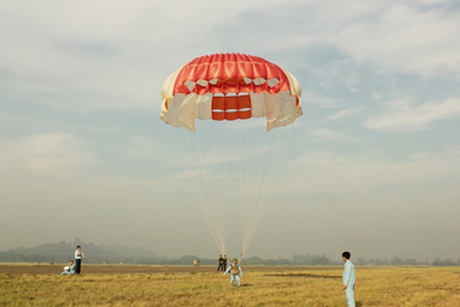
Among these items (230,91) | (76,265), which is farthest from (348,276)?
(76,265)

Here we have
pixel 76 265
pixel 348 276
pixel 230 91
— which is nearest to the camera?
pixel 348 276

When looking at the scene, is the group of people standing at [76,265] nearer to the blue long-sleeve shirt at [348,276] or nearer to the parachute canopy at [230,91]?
the parachute canopy at [230,91]

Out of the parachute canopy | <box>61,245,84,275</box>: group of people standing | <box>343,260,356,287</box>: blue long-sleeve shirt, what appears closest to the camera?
<box>343,260,356,287</box>: blue long-sleeve shirt

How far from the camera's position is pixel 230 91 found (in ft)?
78.2

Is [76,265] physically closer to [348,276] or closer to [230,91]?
[230,91]

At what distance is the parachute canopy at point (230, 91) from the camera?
891 inches

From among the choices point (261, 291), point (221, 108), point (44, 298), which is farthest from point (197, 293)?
point (221, 108)

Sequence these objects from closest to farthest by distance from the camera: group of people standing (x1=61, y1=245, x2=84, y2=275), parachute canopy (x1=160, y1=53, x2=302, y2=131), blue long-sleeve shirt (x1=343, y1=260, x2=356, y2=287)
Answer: blue long-sleeve shirt (x1=343, y1=260, x2=356, y2=287), parachute canopy (x1=160, y1=53, x2=302, y2=131), group of people standing (x1=61, y1=245, x2=84, y2=275)

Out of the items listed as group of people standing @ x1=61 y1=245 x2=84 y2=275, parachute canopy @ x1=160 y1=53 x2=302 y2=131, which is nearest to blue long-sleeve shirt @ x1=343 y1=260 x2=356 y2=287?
parachute canopy @ x1=160 y1=53 x2=302 y2=131

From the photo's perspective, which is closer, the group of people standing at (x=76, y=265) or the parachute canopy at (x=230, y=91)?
the parachute canopy at (x=230, y=91)

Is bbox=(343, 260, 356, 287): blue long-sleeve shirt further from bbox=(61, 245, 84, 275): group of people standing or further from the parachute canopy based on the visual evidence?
bbox=(61, 245, 84, 275): group of people standing

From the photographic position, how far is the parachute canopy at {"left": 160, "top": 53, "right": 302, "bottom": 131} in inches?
891

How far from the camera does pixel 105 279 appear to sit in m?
22.7

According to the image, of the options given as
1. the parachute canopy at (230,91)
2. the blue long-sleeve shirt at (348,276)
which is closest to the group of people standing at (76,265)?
the parachute canopy at (230,91)
